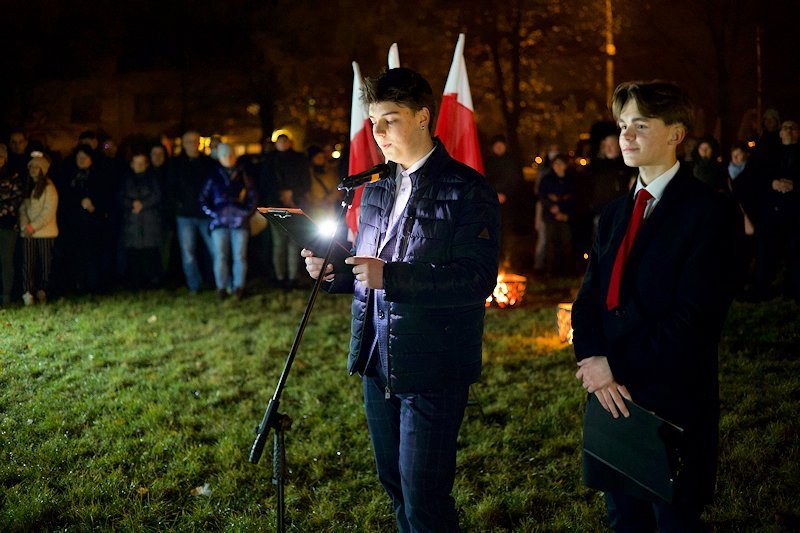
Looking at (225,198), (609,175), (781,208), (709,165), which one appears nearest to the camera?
(781,208)

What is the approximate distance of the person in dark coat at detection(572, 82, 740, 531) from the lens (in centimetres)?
271

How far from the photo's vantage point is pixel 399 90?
3.00 meters

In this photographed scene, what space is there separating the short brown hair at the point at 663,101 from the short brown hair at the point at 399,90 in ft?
2.61

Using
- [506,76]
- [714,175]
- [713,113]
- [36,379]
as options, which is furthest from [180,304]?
[713,113]

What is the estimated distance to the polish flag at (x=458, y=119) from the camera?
242 inches

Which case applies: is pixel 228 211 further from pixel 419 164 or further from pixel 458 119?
pixel 419 164

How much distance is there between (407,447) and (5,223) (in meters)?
8.66

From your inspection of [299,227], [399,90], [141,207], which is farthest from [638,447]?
[141,207]

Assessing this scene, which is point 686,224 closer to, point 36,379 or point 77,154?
point 36,379

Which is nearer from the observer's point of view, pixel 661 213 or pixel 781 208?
pixel 661 213

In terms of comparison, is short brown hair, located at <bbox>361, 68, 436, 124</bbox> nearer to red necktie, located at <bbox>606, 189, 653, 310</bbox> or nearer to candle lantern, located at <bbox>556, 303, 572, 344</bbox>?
red necktie, located at <bbox>606, 189, 653, 310</bbox>

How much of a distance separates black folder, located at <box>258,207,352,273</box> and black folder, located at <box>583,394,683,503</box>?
49.3 inches

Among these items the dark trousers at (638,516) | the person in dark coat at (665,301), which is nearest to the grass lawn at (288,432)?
the dark trousers at (638,516)

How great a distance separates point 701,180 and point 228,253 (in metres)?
6.29
